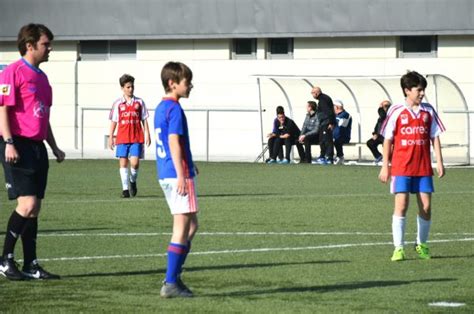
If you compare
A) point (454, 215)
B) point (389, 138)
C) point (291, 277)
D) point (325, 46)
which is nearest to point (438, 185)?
point (454, 215)

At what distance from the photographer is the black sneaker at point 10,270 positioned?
11742mm

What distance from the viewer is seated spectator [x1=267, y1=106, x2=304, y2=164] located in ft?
118

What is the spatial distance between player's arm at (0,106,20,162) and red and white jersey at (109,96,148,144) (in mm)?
11127

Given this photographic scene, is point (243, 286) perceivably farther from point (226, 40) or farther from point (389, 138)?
point (226, 40)

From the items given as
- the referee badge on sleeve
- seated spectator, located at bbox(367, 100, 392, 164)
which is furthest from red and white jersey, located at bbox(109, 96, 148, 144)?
seated spectator, located at bbox(367, 100, 392, 164)

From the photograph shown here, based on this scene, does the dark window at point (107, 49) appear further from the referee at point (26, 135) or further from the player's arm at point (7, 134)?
the player's arm at point (7, 134)

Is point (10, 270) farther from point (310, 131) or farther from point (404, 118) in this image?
point (310, 131)

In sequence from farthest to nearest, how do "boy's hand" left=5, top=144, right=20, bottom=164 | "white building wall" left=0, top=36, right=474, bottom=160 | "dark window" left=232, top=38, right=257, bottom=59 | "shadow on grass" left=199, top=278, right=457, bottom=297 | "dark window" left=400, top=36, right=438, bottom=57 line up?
"dark window" left=232, top=38, right=257, bottom=59 → "dark window" left=400, top=36, right=438, bottom=57 → "white building wall" left=0, top=36, right=474, bottom=160 → "boy's hand" left=5, top=144, right=20, bottom=164 → "shadow on grass" left=199, top=278, right=457, bottom=297

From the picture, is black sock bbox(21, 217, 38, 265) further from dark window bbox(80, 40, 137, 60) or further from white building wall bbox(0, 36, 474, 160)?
dark window bbox(80, 40, 137, 60)

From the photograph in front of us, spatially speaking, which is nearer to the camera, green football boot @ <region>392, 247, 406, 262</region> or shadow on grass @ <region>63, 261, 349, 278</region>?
shadow on grass @ <region>63, 261, 349, 278</region>

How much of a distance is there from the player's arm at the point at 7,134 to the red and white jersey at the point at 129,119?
11.1 meters

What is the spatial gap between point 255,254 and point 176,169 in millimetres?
3223

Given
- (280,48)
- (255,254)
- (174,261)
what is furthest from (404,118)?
(280,48)

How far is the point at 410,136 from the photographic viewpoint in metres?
13.5
